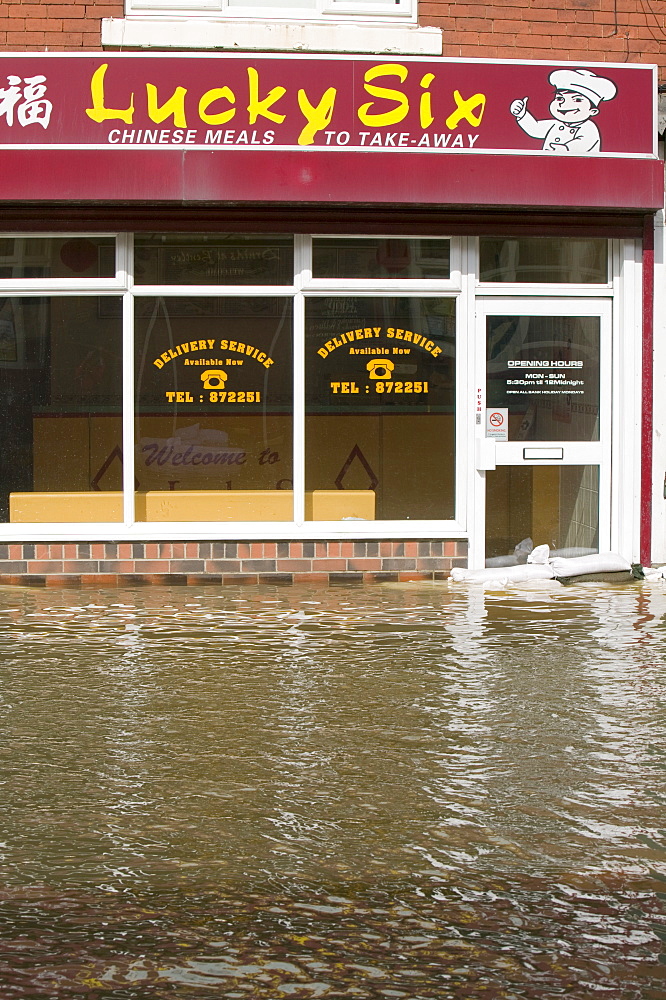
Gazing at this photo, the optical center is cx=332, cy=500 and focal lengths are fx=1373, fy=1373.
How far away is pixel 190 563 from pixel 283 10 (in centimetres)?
421

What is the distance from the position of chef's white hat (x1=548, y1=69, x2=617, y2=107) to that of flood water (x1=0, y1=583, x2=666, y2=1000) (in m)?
4.09

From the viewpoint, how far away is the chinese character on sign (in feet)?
32.3

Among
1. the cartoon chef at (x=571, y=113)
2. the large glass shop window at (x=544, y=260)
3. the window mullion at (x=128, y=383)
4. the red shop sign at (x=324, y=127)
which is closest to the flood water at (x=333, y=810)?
the window mullion at (x=128, y=383)

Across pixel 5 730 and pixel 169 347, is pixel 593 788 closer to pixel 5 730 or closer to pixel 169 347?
pixel 5 730

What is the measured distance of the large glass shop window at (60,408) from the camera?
408 inches

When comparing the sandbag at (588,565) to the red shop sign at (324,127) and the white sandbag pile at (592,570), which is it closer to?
the white sandbag pile at (592,570)

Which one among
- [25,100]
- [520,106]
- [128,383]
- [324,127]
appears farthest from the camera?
Result: [128,383]

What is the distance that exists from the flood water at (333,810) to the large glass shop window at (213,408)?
213 cm

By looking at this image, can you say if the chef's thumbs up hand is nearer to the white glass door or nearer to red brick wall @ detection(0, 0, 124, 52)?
the white glass door

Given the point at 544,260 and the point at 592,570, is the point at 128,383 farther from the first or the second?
the point at 592,570

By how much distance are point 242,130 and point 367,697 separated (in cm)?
498

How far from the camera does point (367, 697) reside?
6.68 m

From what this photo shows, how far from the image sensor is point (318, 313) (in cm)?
1045

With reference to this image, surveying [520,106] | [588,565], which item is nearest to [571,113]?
[520,106]
